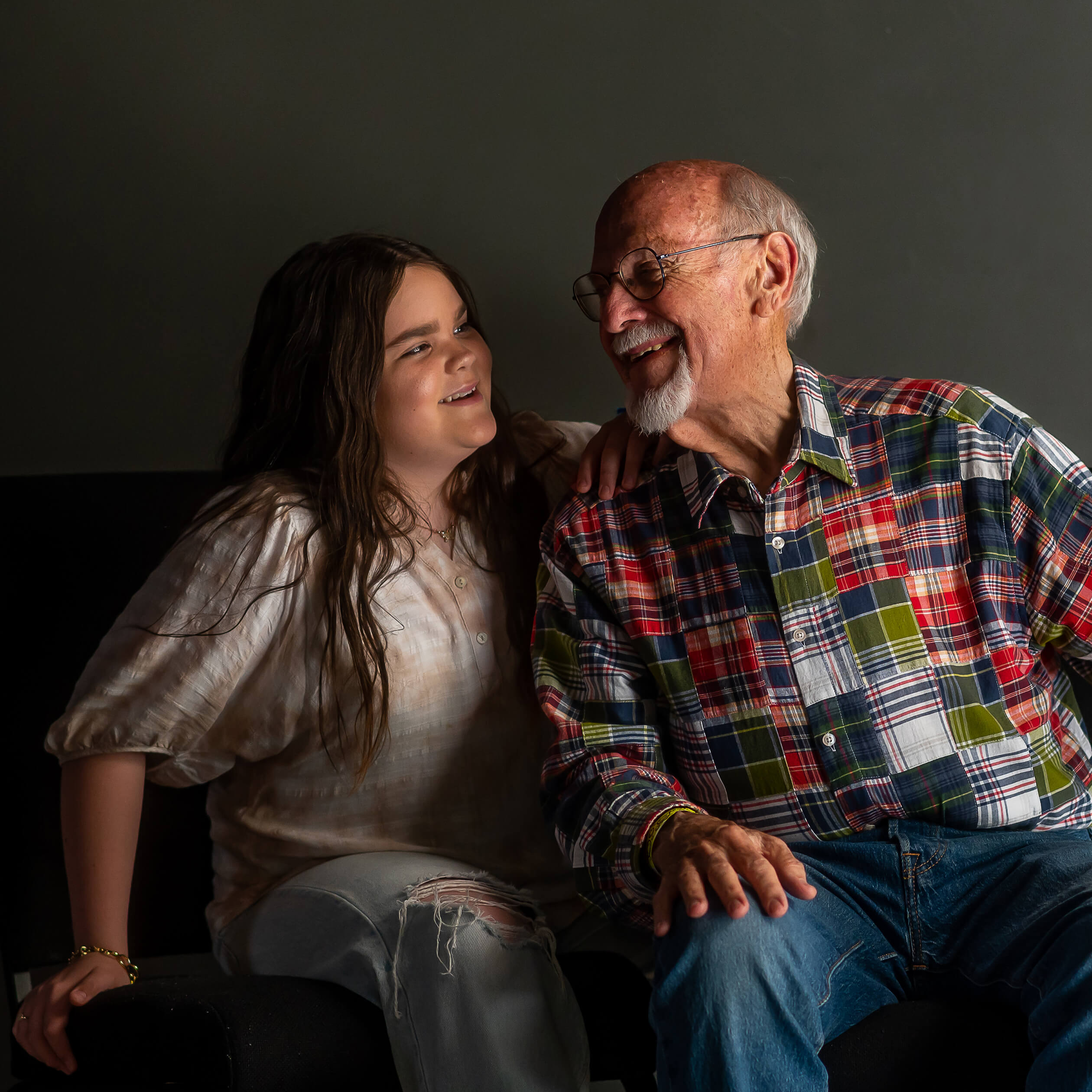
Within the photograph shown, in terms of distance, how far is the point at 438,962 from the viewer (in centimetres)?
137

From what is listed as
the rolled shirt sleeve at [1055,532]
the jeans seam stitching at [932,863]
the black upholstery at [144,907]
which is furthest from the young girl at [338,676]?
the rolled shirt sleeve at [1055,532]

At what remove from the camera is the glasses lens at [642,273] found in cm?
158

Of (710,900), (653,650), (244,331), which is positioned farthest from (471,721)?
(244,331)

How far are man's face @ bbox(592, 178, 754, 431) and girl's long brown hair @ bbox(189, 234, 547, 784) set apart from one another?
342 millimetres

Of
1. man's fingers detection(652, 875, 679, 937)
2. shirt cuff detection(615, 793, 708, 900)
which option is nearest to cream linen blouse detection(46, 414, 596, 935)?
shirt cuff detection(615, 793, 708, 900)

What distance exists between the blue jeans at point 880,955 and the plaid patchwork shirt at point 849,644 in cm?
6

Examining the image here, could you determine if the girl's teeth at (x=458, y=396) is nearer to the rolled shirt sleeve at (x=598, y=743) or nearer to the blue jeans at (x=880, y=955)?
the rolled shirt sleeve at (x=598, y=743)

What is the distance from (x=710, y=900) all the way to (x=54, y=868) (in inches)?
47.5

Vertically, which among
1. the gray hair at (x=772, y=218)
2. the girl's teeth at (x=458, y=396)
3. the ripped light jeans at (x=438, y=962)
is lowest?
the ripped light jeans at (x=438, y=962)

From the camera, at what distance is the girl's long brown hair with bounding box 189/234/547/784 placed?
162 cm

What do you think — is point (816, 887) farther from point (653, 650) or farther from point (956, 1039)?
point (653, 650)

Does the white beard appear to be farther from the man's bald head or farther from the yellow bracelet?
the yellow bracelet

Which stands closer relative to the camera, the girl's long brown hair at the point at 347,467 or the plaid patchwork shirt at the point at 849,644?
the plaid patchwork shirt at the point at 849,644

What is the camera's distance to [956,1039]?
1232 millimetres
